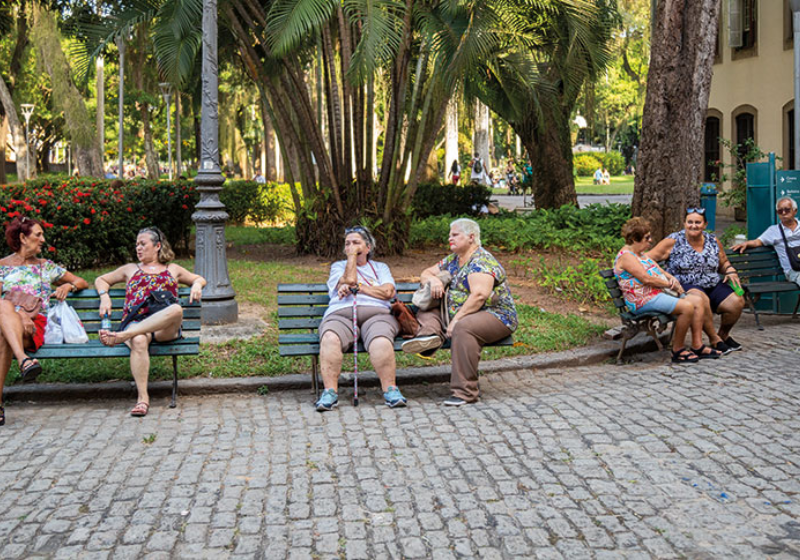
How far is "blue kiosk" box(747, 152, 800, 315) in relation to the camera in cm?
1105

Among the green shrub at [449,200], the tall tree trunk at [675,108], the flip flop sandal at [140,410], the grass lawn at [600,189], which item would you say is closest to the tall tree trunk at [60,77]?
the green shrub at [449,200]

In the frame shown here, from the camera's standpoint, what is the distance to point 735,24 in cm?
2508

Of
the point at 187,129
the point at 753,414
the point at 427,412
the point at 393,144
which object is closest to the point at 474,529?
the point at 427,412

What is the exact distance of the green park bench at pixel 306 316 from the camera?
7320mm

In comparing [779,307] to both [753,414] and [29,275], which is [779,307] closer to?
[753,414]

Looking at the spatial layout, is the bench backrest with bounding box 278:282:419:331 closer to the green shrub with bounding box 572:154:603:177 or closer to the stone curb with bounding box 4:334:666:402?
the stone curb with bounding box 4:334:666:402

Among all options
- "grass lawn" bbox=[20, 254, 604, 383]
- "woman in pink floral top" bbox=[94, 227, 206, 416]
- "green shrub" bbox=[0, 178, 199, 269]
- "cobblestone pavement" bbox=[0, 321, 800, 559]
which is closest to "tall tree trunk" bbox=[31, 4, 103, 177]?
"green shrub" bbox=[0, 178, 199, 269]

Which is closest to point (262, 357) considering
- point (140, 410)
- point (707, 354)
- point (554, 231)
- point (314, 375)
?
point (314, 375)

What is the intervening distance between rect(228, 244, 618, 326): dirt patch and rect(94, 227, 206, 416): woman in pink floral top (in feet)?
15.4

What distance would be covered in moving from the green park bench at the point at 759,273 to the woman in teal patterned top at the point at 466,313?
407 centimetres

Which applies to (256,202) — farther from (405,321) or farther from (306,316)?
(405,321)

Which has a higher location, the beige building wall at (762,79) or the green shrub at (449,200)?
the beige building wall at (762,79)

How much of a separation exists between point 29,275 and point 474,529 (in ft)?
14.3

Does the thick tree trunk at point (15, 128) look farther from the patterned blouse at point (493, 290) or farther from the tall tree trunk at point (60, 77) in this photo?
the patterned blouse at point (493, 290)
